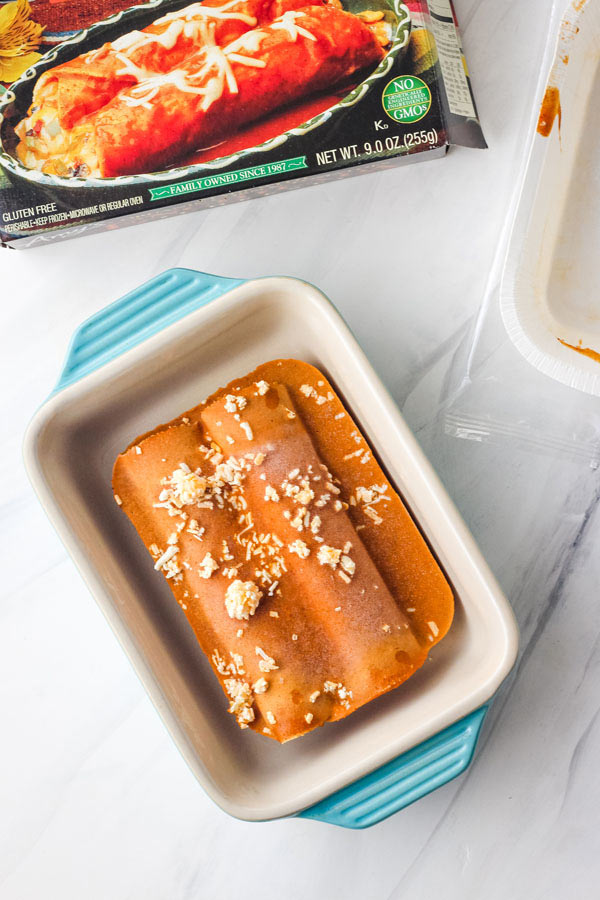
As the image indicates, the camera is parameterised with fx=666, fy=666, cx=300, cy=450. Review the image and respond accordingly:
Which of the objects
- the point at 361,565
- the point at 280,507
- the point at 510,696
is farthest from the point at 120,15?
the point at 510,696

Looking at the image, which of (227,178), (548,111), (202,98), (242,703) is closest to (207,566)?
(242,703)

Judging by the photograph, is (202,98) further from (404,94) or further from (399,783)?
(399,783)

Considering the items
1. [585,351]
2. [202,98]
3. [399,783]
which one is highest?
[202,98]

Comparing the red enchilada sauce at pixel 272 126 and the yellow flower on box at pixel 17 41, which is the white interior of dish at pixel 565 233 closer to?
the red enchilada sauce at pixel 272 126

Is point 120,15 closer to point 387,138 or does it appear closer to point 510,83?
point 387,138

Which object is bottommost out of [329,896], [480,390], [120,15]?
[329,896]

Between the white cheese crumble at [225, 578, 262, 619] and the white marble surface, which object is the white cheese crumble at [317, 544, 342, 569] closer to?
the white cheese crumble at [225, 578, 262, 619]
